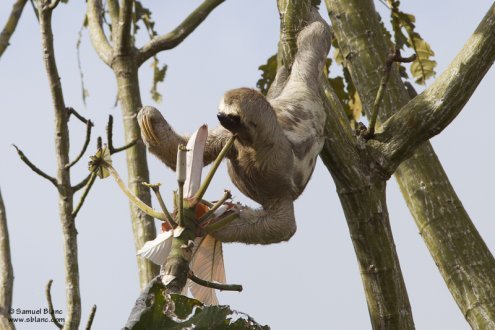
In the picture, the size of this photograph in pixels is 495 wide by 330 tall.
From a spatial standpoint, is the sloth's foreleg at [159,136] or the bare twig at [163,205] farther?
the sloth's foreleg at [159,136]

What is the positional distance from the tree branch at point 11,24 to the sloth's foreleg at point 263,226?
6.39 ft

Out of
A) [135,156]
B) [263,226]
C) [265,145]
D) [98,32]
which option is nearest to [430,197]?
[135,156]

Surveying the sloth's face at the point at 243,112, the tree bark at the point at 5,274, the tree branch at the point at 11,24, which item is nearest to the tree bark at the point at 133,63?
the tree branch at the point at 11,24

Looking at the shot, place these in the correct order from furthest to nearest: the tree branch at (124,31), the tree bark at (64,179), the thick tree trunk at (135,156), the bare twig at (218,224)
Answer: the tree branch at (124,31) < the thick tree trunk at (135,156) < the tree bark at (64,179) < the bare twig at (218,224)

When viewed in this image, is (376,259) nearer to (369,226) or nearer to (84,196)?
(369,226)

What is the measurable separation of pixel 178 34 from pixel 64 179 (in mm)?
1998

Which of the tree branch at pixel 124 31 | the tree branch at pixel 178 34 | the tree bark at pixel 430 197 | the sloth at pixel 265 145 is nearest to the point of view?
the sloth at pixel 265 145

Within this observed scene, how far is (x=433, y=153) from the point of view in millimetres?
5551

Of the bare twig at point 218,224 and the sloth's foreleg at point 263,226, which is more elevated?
the sloth's foreleg at point 263,226

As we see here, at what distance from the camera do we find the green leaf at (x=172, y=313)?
260cm

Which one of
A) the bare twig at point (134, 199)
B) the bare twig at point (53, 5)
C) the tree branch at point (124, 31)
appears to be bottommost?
the bare twig at point (134, 199)

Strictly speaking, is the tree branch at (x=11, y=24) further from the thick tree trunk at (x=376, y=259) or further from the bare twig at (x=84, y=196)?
the thick tree trunk at (x=376, y=259)

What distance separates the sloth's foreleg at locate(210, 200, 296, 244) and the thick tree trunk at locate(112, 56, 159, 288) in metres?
0.89

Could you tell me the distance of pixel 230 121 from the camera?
3.54m
